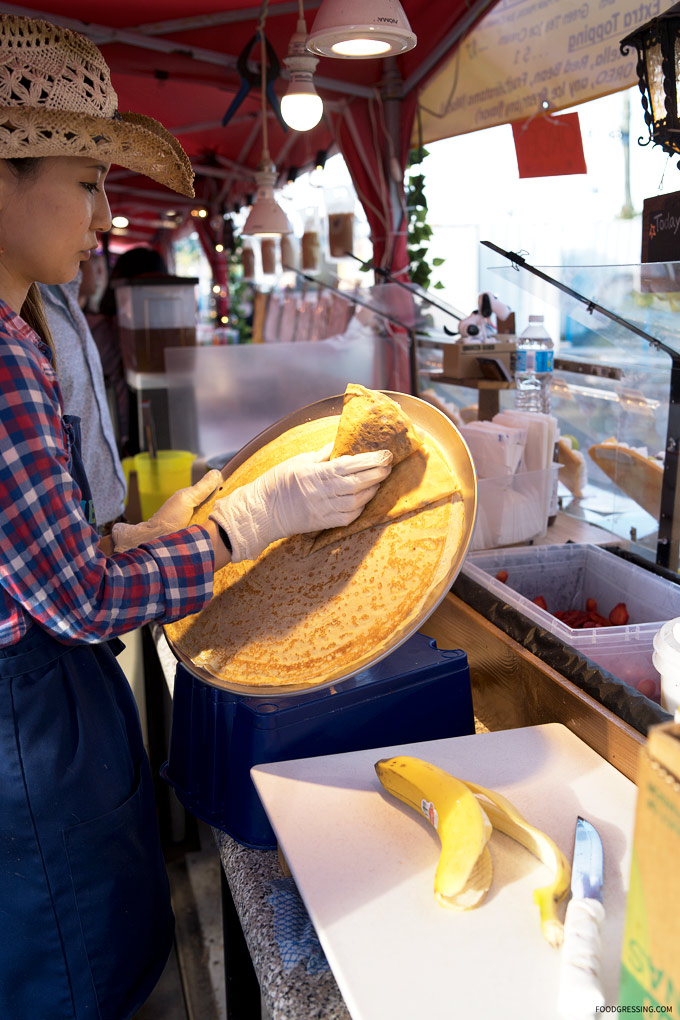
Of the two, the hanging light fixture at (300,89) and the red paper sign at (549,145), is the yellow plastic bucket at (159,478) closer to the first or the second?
the hanging light fixture at (300,89)

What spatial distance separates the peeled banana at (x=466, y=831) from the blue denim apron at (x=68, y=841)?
0.47 m

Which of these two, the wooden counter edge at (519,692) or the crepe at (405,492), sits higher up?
the crepe at (405,492)

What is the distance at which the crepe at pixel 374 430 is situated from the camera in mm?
1155

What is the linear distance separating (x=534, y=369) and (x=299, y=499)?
132 cm

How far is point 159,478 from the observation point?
297cm

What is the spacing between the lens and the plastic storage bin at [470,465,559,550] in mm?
1834

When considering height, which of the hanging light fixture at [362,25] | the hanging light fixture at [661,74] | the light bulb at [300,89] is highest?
the light bulb at [300,89]

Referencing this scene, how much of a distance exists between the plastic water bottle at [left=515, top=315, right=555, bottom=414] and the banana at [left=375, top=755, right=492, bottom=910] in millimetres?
1469

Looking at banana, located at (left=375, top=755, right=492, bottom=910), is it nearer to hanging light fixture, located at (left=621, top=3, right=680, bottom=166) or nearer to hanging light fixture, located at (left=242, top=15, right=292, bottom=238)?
hanging light fixture, located at (left=621, top=3, right=680, bottom=166)

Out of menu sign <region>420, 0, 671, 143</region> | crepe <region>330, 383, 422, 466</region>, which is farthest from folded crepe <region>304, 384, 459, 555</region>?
menu sign <region>420, 0, 671, 143</region>

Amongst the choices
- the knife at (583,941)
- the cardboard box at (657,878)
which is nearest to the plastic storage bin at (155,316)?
the knife at (583,941)

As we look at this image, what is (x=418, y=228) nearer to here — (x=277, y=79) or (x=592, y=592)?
(x=277, y=79)

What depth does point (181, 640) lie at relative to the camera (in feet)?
4.12

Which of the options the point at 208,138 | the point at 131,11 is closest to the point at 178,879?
the point at 131,11
